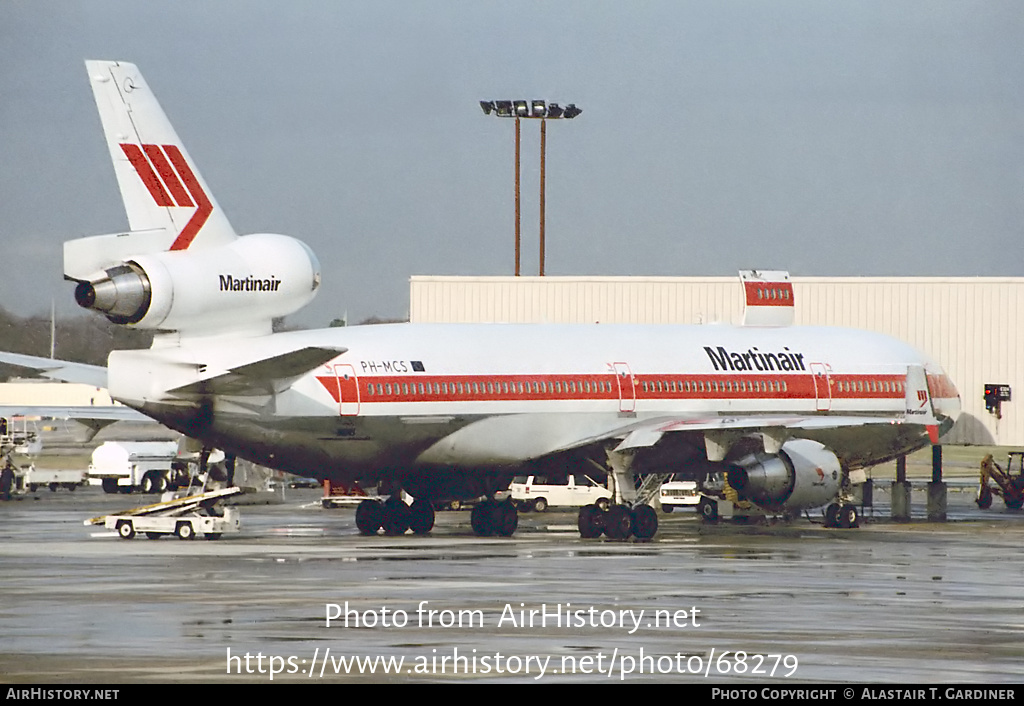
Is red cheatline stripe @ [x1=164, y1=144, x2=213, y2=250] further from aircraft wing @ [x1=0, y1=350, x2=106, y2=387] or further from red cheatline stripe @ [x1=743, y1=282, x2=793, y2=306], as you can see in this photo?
red cheatline stripe @ [x1=743, y1=282, x2=793, y2=306]

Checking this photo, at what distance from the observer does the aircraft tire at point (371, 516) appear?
44.7 meters

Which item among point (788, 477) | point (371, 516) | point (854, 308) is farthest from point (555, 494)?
point (788, 477)

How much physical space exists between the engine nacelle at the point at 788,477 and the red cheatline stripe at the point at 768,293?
7.97 meters

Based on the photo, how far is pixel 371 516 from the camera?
4469 centimetres

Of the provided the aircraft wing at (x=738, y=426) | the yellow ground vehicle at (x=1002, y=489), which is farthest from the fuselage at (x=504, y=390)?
the yellow ground vehicle at (x=1002, y=489)

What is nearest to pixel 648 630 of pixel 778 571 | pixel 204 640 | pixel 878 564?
pixel 204 640

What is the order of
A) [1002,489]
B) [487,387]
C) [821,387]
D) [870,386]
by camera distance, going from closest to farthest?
[487,387], [821,387], [870,386], [1002,489]

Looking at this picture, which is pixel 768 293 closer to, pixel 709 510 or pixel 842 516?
pixel 709 510

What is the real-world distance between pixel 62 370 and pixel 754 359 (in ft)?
56.6

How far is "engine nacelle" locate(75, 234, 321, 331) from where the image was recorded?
3684cm

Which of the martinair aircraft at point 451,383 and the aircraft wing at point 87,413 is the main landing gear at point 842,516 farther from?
the aircraft wing at point 87,413

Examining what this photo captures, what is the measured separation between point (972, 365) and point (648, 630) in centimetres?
3984

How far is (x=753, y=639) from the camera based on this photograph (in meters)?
22.2

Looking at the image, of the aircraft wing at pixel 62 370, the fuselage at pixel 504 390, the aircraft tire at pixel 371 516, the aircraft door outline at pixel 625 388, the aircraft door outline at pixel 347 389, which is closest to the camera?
the fuselage at pixel 504 390
